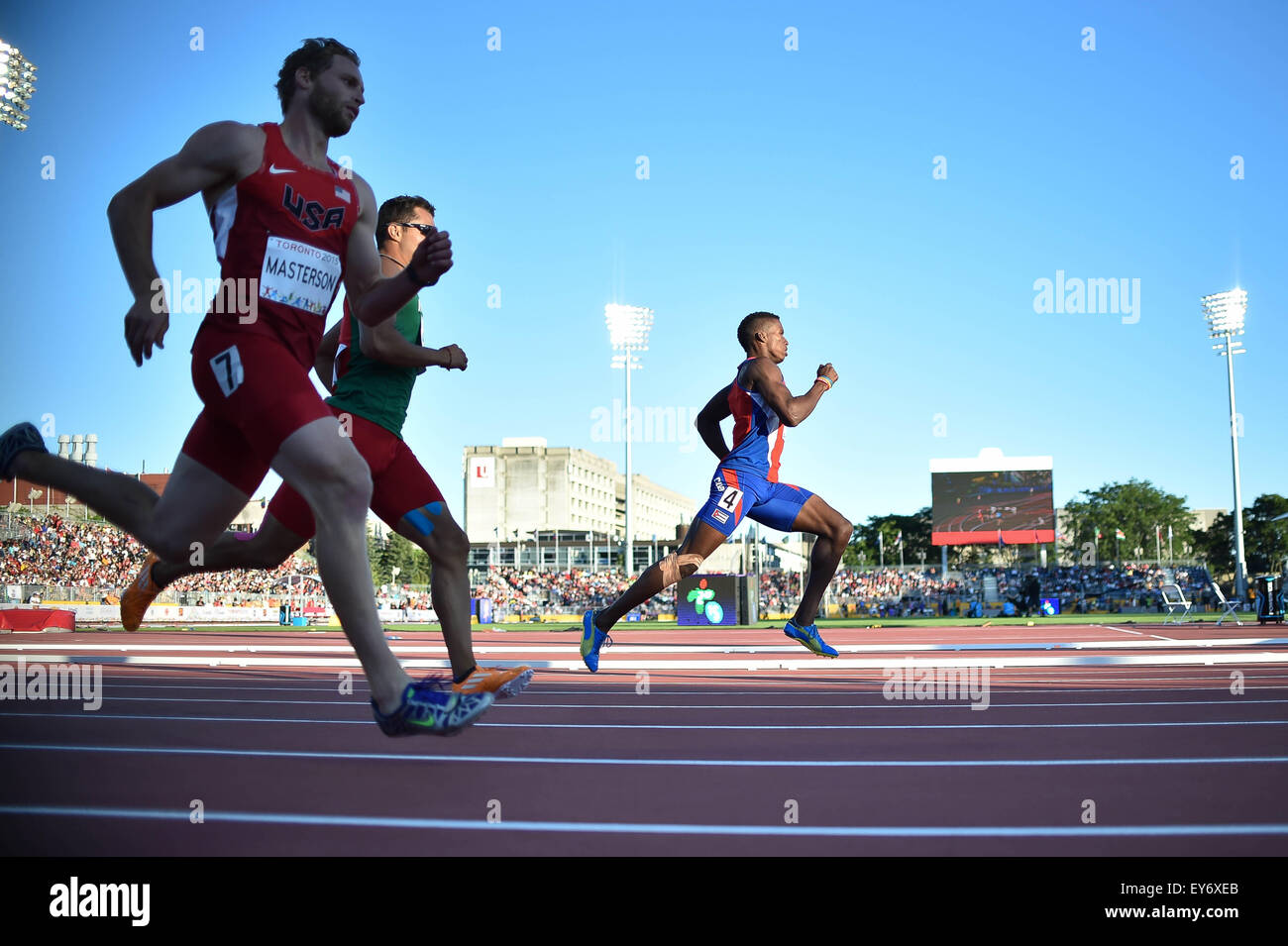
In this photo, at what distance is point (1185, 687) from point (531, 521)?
114 m

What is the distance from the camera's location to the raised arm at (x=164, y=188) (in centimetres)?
324

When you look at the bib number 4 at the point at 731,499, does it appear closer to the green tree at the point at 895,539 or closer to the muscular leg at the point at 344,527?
the muscular leg at the point at 344,527

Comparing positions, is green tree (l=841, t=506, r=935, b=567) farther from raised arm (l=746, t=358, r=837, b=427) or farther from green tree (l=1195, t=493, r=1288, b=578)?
raised arm (l=746, t=358, r=837, b=427)

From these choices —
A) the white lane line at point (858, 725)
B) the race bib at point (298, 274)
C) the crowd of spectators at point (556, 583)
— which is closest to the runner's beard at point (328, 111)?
the race bib at point (298, 274)

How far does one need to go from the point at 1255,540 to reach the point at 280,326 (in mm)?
89225

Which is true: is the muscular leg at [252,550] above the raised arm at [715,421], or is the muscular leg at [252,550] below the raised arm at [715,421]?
below

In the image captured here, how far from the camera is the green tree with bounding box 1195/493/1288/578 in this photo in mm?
75312

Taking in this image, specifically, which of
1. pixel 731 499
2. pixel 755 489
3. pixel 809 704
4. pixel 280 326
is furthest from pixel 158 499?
pixel 755 489

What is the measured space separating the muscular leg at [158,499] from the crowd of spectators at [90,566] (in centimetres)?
3634

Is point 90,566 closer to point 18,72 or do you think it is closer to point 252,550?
point 18,72

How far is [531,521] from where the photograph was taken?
119 meters

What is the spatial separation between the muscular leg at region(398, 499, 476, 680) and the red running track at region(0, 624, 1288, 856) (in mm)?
437

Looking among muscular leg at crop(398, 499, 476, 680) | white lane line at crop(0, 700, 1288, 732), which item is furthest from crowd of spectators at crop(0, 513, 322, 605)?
muscular leg at crop(398, 499, 476, 680)
